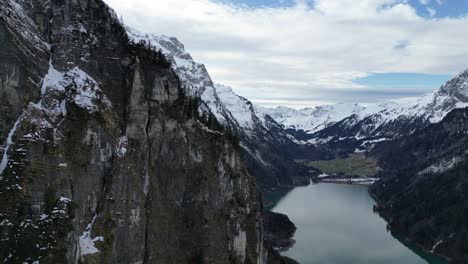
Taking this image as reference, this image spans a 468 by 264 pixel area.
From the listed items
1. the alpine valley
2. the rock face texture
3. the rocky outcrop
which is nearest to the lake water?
the rocky outcrop

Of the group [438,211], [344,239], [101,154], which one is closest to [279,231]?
[344,239]

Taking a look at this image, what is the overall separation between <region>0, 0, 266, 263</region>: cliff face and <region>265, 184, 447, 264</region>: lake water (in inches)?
2089

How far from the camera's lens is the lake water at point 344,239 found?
114m

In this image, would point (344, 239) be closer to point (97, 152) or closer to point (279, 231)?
point (279, 231)

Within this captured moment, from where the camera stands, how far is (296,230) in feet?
453

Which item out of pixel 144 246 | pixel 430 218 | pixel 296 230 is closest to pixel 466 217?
pixel 430 218

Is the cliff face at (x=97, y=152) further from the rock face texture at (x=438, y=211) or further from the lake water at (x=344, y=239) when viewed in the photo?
the rock face texture at (x=438, y=211)

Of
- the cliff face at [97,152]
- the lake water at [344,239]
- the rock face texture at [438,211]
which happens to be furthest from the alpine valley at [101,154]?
the rock face texture at [438,211]

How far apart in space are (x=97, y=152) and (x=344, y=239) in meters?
94.7

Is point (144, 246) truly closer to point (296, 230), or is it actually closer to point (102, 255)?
point (102, 255)

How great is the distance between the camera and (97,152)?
44969 millimetres

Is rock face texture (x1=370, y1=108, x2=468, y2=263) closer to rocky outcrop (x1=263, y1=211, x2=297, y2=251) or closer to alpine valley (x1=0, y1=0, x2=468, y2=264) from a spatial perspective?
rocky outcrop (x1=263, y1=211, x2=297, y2=251)

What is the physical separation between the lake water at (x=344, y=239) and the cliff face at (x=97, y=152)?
53061 millimetres

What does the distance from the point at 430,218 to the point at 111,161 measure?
131297mm
